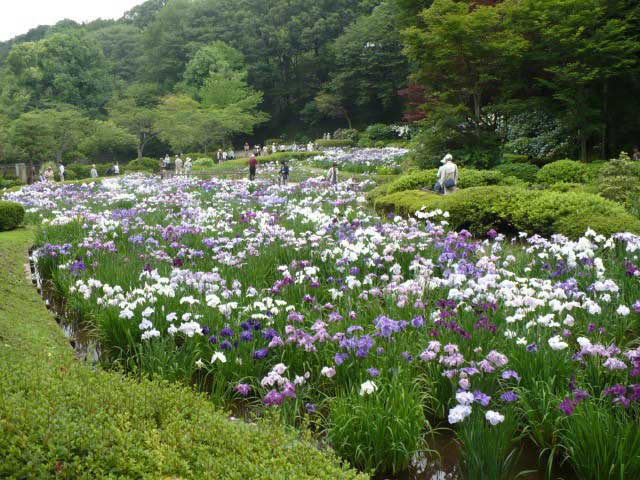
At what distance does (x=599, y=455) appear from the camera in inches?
103

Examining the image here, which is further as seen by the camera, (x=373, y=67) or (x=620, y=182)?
(x=373, y=67)

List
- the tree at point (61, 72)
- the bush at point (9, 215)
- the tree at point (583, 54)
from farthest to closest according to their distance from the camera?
the tree at point (61, 72) → the tree at point (583, 54) → the bush at point (9, 215)

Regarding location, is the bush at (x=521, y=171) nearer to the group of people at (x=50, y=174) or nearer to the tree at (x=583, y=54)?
the tree at (x=583, y=54)

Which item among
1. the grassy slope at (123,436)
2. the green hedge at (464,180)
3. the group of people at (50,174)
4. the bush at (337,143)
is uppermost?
the bush at (337,143)

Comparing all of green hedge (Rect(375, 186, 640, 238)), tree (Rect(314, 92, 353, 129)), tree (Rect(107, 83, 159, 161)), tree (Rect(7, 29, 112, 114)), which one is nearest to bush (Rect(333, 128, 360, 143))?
tree (Rect(314, 92, 353, 129))

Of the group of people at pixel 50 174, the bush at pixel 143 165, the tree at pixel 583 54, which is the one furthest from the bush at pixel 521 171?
the bush at pixel 143 165

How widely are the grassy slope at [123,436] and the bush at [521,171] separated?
41.9 feet

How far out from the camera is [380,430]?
2965 mm

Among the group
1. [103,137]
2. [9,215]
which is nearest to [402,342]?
[9,215]

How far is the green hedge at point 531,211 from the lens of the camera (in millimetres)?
7547

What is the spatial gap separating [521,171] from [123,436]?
13.7 m

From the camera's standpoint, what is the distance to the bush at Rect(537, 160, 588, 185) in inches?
493

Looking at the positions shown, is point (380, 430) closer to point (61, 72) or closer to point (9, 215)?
point (9, 215)

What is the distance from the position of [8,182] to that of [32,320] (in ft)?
91.9
